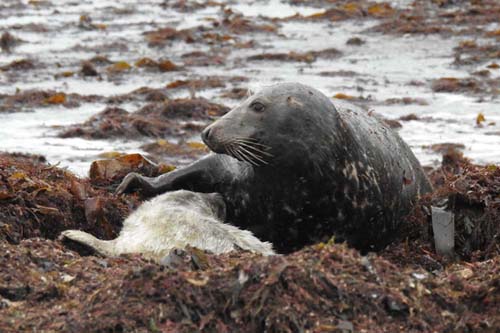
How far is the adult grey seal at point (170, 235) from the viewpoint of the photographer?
520 cm

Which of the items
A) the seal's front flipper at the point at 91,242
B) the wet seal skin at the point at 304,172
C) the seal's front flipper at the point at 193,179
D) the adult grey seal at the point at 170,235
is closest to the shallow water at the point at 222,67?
the seal's front flipper at the point at 193,179

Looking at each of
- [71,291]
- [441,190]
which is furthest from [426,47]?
[71,291]

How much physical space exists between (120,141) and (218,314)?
7.61 m

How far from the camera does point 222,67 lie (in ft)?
55.0

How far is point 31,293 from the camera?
12.9 ft

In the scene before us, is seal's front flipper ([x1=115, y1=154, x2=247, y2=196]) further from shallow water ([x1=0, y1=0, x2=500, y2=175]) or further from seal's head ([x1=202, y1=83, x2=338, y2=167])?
seal's head ([x1=202, y1=83, x2=338, y2=167])

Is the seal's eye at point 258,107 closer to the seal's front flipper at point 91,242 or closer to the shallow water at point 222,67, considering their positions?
the shallow water at point 222,67

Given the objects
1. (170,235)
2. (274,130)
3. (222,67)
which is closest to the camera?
(170,235)

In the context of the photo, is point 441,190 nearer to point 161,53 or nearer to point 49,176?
point 49,176

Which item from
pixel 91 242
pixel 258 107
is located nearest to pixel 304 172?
pixel 258 107

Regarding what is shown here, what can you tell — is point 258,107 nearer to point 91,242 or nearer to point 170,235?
point 170,235

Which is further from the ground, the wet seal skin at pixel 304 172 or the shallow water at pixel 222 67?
the wet seal skin at pixel 304 172

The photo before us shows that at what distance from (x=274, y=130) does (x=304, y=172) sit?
27cm

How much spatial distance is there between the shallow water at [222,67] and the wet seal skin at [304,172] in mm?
770
